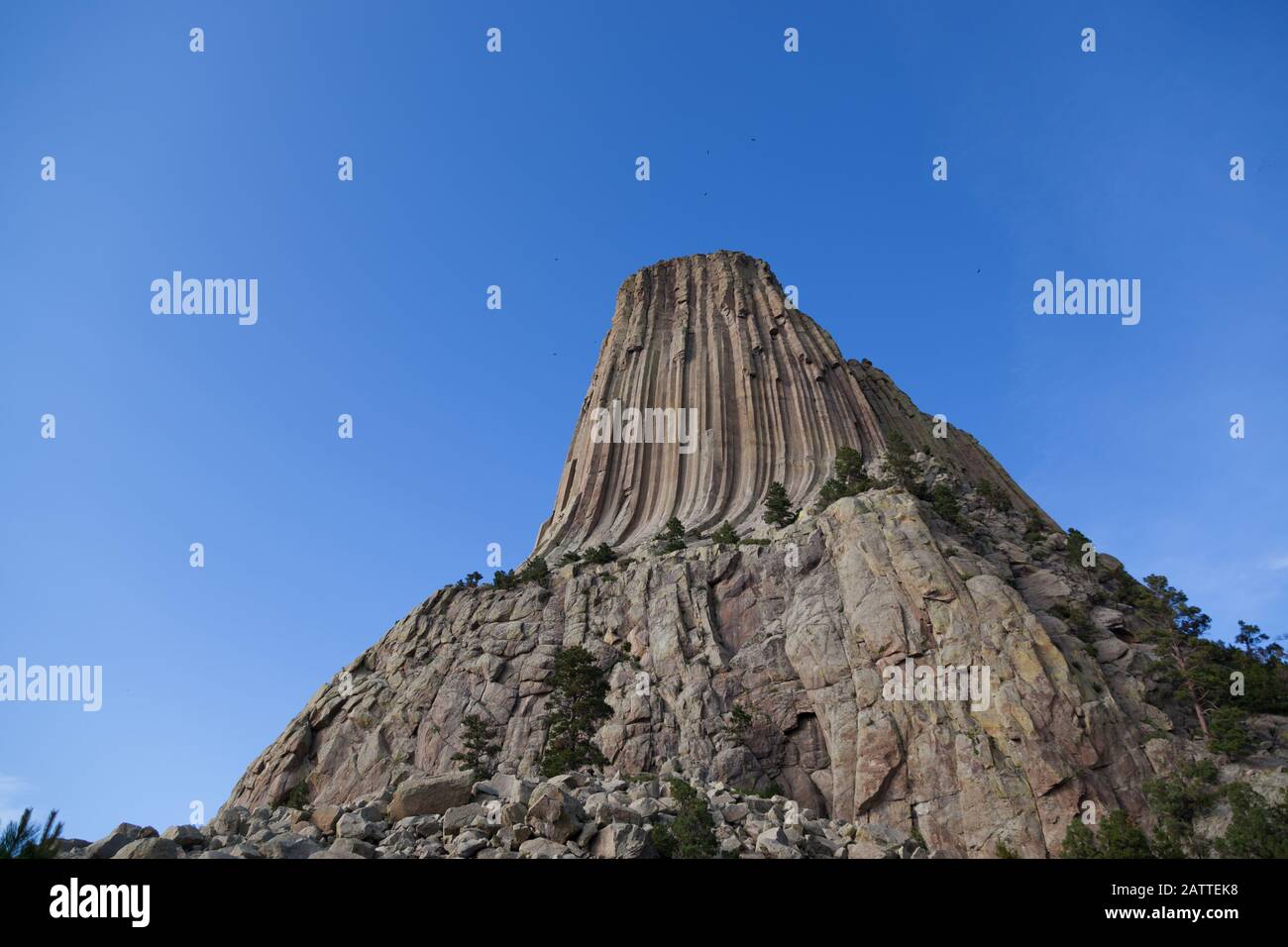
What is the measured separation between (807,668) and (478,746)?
1853 cm

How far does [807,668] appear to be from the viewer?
46.5m

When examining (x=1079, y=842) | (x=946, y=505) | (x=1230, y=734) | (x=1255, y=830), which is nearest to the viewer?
(x=1255, y=830)

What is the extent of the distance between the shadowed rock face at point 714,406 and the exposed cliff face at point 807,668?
27.9 inches

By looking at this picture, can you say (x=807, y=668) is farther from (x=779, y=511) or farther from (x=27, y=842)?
(x=27, y=842)

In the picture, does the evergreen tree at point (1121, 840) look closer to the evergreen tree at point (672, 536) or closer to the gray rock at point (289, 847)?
the gray rock at point (289, 847)

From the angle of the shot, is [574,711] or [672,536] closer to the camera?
[574,711]

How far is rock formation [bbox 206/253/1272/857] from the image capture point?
124 ft

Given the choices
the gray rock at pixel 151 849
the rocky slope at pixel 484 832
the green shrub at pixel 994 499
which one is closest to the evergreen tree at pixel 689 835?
the rocky slope at pixel 484 832

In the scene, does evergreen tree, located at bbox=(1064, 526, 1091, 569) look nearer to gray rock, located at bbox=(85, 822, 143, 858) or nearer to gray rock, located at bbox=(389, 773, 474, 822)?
gray rock, located at bbox=(389, 773, 474, 822)

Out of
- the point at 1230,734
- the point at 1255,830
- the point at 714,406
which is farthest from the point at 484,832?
the point at 714,406

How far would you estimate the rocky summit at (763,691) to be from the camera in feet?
83.1

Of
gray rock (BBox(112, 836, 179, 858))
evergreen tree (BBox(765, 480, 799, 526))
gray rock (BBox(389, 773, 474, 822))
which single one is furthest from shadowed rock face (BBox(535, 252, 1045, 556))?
gray rock (BBox(112, 836, 179, 858))

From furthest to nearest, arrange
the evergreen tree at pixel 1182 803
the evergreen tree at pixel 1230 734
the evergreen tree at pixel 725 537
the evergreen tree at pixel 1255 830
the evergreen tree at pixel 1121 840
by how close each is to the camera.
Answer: the evergreen tree at pixel 725 537, the evergreen tree at pixel 1230 734, the evergreen tree at pixel 1182 803, the evergreen tree at pixel 1121 840, the evergreen tree at pixel 1255 830
